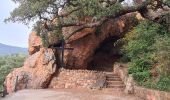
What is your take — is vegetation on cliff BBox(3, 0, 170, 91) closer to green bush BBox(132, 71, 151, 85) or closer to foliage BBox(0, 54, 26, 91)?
green bush BBox(132, 71, 151, 85)

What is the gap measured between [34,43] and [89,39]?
3.87m

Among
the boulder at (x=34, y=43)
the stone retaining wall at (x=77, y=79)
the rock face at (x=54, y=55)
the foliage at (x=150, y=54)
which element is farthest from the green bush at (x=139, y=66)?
the boulder at (x=34, y=43)

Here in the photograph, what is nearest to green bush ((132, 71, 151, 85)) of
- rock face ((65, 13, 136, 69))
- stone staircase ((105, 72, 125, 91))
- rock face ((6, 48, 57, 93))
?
stone staircase ((105, 72, 125, 91))

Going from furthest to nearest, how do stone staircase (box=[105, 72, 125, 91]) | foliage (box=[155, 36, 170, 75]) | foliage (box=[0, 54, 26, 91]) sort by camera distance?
foliage (box=[0, 54, 26, 91]), stone staircase (box=[105, 72, 125, 91]), foliage (box=[155, 36, 170, 75])

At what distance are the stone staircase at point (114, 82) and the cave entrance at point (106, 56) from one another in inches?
252

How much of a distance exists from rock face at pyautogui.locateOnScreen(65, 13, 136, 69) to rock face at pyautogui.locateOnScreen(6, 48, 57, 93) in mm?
1860

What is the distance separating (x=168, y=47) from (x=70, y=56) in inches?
426

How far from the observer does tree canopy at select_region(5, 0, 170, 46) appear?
17.5 m

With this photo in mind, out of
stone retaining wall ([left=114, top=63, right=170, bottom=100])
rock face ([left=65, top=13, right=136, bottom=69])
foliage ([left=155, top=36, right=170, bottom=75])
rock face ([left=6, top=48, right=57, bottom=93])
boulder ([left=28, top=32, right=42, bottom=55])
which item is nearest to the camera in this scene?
foliage ([left=155, top=36, right=170, bottom=75])

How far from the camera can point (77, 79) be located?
1955 centimetres

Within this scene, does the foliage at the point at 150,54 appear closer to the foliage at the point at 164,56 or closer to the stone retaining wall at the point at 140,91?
the foliage at the point at 164,56

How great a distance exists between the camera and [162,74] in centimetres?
1352

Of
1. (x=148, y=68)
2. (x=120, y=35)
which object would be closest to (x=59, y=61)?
(x=120, y=35)

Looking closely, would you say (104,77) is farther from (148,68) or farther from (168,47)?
(168,47)
